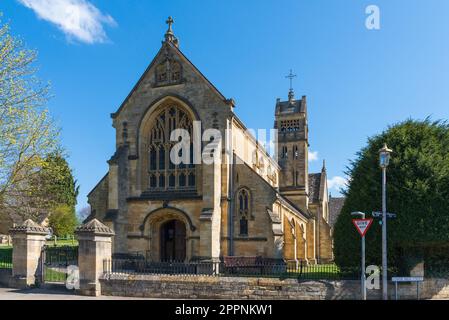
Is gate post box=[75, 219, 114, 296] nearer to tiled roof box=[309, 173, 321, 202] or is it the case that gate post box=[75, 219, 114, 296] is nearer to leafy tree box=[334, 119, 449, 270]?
leafy tree box=[334, 119, 449, 270]

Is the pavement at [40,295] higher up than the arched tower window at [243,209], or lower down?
lower down

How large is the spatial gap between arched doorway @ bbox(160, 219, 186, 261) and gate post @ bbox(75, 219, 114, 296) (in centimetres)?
1125

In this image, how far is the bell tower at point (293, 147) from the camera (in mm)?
46625

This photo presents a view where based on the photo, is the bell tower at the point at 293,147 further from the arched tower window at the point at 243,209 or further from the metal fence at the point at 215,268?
the metal fence at the point at 215,268

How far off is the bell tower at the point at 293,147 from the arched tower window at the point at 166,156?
2127 cm

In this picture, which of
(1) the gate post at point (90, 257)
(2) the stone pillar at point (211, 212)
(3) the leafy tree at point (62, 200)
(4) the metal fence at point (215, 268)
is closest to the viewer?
(1) the gate post at point (90, 257)

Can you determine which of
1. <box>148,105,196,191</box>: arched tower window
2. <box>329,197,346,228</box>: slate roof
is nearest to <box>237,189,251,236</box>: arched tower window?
<box>148,105,196,191</box>: arched tower window

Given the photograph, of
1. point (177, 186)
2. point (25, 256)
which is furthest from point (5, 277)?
point (177, 186)

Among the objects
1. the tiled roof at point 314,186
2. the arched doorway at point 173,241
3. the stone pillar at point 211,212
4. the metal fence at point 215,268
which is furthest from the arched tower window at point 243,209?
the tiled roof at point 314,186

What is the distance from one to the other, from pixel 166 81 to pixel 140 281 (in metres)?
15.4

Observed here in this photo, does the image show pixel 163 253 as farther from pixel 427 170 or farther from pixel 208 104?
pixel 427 170

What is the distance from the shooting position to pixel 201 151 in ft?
87.6
